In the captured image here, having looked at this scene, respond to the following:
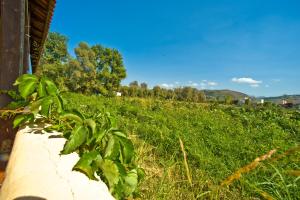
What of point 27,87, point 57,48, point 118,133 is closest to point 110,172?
point 118,133

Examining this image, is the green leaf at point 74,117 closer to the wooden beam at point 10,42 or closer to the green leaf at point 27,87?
the green leaf at point 27,87

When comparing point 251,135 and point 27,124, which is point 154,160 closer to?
point 27,124

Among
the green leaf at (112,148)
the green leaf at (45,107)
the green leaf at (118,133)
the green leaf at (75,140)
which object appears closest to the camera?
the green leaf at (75,140)

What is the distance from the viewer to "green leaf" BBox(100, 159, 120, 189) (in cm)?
152

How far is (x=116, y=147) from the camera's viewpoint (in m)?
1.68

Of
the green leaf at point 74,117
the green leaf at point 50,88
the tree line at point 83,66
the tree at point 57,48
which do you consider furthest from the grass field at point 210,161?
the tree at point 57,48

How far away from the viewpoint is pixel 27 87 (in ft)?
7.57

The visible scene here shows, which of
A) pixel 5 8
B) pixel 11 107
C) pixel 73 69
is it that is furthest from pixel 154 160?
pixel 73 69

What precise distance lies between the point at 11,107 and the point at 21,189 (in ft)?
5.49

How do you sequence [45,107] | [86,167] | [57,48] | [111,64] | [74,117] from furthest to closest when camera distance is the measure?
1. [111,64]
2. [57,48]
3. [45,107]
4. [74,117]
5. [86,167]

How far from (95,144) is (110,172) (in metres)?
0.28

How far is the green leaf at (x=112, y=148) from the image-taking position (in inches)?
63.8

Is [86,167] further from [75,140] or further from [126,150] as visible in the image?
[126,150]

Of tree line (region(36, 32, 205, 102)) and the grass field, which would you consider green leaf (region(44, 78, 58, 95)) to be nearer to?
the grass field
